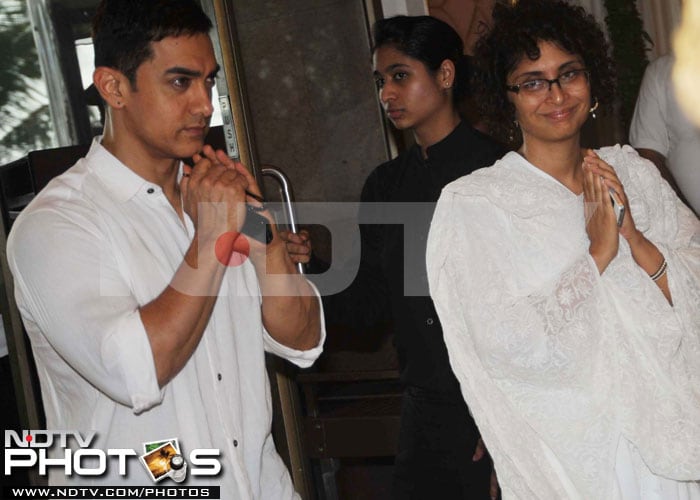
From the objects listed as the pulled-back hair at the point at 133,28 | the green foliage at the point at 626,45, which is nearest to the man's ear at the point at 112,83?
the pulled-back hair at the point at 133,28

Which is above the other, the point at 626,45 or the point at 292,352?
the point at 626,45

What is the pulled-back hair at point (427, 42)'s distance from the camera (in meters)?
2.99

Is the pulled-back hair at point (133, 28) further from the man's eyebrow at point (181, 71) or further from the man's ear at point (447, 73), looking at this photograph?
the man's ear at point (447, 73)

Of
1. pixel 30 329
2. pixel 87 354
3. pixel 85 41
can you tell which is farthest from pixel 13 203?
pixel 87 354

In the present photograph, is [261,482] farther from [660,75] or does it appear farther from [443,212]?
[660,75]

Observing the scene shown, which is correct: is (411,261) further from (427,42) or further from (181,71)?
(181,71)

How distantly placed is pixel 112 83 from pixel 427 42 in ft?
4.12

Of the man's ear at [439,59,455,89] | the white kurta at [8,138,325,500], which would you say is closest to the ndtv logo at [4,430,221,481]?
the white kurta at [8,138,325,500]

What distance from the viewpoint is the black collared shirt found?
2781 mm

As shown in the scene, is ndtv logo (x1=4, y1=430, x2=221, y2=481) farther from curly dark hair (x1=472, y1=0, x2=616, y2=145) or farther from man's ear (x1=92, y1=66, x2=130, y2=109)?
curly dark hair (x1=472, y1=0, x2=616, y2=145)

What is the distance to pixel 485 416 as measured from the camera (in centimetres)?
238

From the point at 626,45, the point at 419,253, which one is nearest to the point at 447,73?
the point at 419,253

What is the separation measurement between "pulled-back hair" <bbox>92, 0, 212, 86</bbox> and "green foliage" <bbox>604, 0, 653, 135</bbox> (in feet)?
12.8

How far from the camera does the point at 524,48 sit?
240cm
